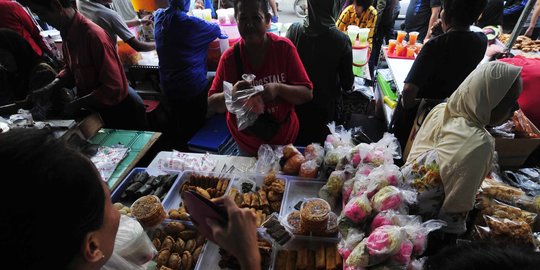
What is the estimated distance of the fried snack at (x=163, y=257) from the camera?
159 cm

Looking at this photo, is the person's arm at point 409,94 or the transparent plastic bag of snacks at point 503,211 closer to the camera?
the transparent plastic bag of snacks at point 503,211

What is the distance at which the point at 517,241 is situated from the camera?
4.86 feet

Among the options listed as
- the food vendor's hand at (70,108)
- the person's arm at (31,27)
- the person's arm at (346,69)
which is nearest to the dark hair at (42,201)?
the food vendor's hand at (70,108)

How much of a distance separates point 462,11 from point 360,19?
240 cm

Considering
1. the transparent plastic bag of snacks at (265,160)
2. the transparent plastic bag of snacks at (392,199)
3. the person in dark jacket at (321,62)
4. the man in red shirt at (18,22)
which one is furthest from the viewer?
the man in red shirt at (18,22)

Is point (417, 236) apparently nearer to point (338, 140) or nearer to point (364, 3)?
point (338, 140)

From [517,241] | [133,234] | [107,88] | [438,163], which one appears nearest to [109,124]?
[107,88]

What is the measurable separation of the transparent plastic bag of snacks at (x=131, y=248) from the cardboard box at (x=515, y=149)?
9.11 feet

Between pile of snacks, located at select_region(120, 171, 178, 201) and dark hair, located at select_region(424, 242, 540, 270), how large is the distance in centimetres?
174

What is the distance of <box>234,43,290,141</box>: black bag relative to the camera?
6.97 ft

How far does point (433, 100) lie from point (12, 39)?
13.1 ft

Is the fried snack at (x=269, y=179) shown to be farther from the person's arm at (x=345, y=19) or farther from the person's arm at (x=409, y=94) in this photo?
the person's arm at (x=345, y=19)

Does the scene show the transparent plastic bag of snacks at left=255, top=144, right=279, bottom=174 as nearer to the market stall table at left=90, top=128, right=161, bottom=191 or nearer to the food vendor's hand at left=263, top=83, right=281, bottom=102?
the food vendor's hand at left=263, top=83, right=281, bottom=102

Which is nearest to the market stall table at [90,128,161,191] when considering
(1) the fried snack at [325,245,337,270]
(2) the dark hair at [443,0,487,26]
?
(1) the fried snack at [325,245,337,270]
